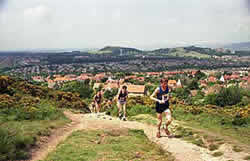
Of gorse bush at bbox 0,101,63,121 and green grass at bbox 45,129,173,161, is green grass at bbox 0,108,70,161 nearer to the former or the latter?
green grass at bbox 45,129,173,161

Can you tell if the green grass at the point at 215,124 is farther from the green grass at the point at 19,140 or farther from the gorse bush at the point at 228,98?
the gorse bush at the point at 228,98

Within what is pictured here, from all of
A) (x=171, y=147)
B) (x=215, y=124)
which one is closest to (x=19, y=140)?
(x=171, y=147)

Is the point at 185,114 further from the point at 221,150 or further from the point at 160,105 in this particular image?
the point at 221,150

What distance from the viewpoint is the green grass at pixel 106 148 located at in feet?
19.4

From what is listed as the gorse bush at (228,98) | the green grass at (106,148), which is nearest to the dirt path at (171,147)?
the green grass at (106,148)

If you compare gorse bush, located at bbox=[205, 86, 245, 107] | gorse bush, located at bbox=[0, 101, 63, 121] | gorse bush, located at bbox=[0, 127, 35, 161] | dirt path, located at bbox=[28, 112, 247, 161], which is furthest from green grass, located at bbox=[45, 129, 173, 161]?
gorse bush, located at bbox=[205, 86, 245, 107]

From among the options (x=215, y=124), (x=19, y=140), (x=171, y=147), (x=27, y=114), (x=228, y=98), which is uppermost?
(x=19, y=140)

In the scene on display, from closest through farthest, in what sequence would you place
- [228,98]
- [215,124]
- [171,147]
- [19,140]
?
[19,140], [171,147], [215,124], [228,98]

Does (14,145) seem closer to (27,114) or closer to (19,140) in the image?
(19,140)

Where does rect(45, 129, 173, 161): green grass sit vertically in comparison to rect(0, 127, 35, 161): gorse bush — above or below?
below

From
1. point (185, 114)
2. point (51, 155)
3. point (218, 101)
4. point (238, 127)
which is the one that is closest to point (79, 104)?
point (185, 114)

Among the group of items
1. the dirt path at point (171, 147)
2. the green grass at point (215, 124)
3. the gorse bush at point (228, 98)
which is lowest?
the gorse bush at point (228, 98)

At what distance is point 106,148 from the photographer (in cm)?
661

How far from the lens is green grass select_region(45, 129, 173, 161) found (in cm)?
591
